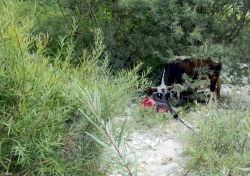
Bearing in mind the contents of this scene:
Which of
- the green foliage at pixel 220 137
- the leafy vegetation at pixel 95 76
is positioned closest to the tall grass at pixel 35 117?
the leafy vegetation at pixel 95 76

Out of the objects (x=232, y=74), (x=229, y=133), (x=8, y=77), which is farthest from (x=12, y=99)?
(x=232, y=74)

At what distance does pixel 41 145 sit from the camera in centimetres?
127

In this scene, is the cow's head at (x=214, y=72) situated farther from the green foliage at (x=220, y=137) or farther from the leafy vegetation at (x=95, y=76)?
the green foliage at (x=220, y=137)

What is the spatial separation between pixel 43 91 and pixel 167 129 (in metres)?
2.89

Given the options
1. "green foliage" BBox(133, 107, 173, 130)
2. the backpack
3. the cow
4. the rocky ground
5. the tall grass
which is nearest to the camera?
the tall grass

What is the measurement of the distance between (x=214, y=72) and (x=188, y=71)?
45cm

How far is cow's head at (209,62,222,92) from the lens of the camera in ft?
17.0

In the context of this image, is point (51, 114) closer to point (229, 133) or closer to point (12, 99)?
point (12, 99)

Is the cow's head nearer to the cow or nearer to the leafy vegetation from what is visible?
the cow

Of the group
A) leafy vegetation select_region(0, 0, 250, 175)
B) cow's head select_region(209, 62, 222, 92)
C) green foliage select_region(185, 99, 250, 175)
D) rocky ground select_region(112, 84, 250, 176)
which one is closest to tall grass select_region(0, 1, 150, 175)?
leafy vegetation select_region(0, 0, 250, 175)

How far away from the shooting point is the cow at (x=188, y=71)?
16.9ft

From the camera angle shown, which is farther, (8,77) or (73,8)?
(73,8)

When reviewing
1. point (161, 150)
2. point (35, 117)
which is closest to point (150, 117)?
point (161, 150)

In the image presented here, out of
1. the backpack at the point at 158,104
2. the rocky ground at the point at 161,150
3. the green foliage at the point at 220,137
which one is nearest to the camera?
the green foliage at the point at 220,137
